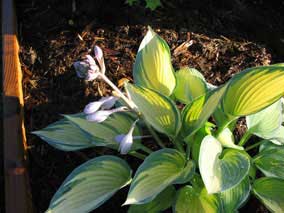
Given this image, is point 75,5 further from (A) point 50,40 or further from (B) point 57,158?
(B) point 57,158

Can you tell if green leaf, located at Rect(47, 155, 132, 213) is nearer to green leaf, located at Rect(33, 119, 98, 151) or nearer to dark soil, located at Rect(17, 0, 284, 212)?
green leaf, located at Rect(33, 119, 98, 151)

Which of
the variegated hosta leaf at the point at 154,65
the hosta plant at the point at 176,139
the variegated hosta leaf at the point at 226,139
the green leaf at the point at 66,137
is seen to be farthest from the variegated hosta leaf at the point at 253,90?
the green leaf at the point at 66,137

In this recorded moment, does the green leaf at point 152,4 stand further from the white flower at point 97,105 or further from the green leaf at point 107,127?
the white flower at point 97,105

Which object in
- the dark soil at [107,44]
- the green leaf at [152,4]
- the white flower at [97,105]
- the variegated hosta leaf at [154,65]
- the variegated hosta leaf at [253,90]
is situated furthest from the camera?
the green leaf at [152,4]

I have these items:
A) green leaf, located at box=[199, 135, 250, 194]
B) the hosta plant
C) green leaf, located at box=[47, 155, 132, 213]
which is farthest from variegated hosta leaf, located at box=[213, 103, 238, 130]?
green leaf, located at box=[47, 155, 132, 213]

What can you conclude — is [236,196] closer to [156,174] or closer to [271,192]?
[271,192]

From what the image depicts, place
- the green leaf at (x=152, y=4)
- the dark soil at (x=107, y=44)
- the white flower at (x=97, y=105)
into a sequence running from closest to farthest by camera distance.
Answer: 1. the white flower at (x=97, y=105)
2. the dark soil at (x=107, y=44)
3. the green leaf at (x=152, y=4)

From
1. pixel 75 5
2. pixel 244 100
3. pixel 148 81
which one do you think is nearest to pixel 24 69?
pixel 75 5
